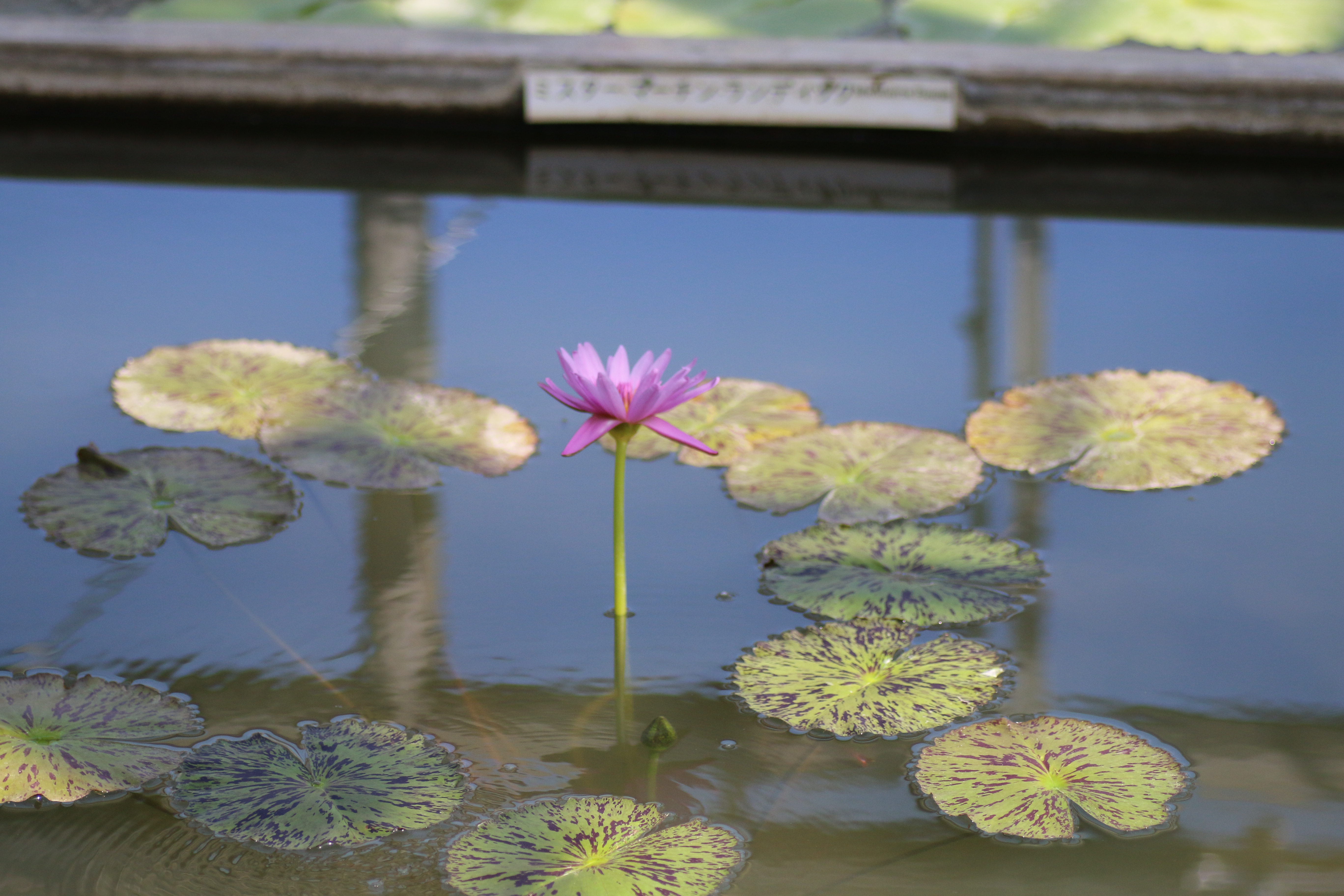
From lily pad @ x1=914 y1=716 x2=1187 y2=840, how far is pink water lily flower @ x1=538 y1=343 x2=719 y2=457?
30cm

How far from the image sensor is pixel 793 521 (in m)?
1.29

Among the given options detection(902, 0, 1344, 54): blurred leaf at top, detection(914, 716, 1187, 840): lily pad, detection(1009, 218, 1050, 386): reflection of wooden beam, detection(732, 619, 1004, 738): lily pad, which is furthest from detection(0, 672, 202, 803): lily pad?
detection(902, 0, 1344, 54): blurred leaf at top

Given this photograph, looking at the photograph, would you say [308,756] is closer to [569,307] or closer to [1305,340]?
[569,307]

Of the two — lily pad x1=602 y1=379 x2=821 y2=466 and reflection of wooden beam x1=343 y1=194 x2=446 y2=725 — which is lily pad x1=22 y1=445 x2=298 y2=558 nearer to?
reflection of wooden beam x1=343 y1=194 x2=446 y2=725

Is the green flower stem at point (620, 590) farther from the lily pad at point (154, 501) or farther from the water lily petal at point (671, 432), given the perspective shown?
the lily pad at point (154, 501)

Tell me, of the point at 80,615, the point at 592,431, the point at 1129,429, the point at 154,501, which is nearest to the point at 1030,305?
the point at 1129,429

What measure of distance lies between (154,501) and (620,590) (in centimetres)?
53

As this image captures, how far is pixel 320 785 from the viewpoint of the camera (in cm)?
88

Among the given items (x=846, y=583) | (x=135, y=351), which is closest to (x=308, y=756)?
(x=846, y=583)

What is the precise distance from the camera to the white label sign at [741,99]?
2.29m

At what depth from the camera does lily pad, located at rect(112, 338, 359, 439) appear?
4.75 ft

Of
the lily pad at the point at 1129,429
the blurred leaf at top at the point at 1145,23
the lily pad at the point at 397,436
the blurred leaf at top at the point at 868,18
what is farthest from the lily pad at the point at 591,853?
the blurred leaf at top at the point at 1145,23

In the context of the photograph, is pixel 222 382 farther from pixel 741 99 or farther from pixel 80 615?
pixel 741 99

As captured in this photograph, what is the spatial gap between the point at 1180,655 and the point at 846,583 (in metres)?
0.30
